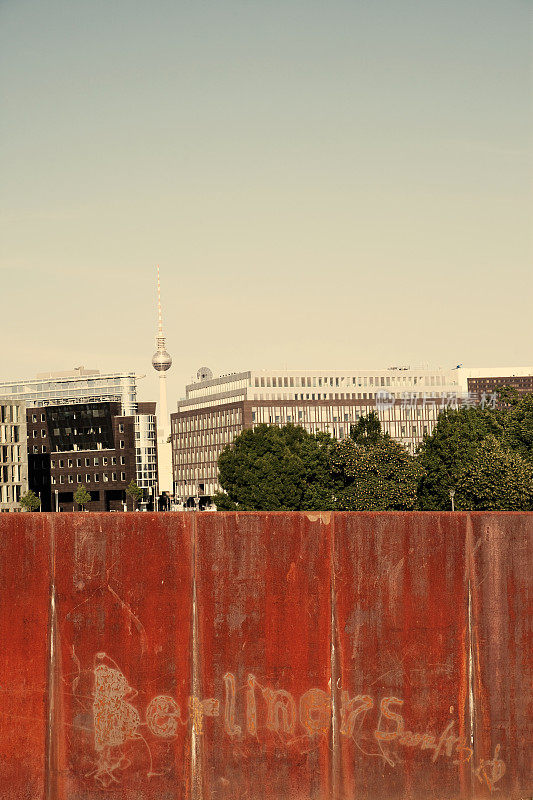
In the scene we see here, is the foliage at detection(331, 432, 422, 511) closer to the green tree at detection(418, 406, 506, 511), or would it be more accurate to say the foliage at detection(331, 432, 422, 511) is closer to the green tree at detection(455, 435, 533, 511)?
the green tree at detection(418, 406, 506, 511)

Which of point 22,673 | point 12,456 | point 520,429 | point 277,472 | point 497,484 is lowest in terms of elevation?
point 22,673

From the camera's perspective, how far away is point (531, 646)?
51.0 ft

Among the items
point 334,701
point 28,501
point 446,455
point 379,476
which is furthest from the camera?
point 28,501

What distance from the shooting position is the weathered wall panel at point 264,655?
15156 mm

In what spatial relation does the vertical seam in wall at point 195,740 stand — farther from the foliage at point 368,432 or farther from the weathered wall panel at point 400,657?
the foliage at point 368,432

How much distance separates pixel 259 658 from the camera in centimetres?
1520

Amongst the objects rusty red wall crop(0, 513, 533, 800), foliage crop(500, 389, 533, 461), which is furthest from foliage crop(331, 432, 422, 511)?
rusty red wall crop(0, 513, 533, 800)

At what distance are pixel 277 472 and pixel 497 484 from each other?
31.7m

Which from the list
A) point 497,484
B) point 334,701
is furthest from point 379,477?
point 334,701

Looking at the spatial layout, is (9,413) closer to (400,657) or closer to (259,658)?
(259,658)

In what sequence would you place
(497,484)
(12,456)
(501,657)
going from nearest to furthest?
(501,657)
(497,484)
(12,456)

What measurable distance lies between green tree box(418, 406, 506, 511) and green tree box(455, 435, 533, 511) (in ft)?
33.6

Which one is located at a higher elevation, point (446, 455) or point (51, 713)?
point (446, 455)

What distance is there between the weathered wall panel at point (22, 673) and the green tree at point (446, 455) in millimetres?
73237
